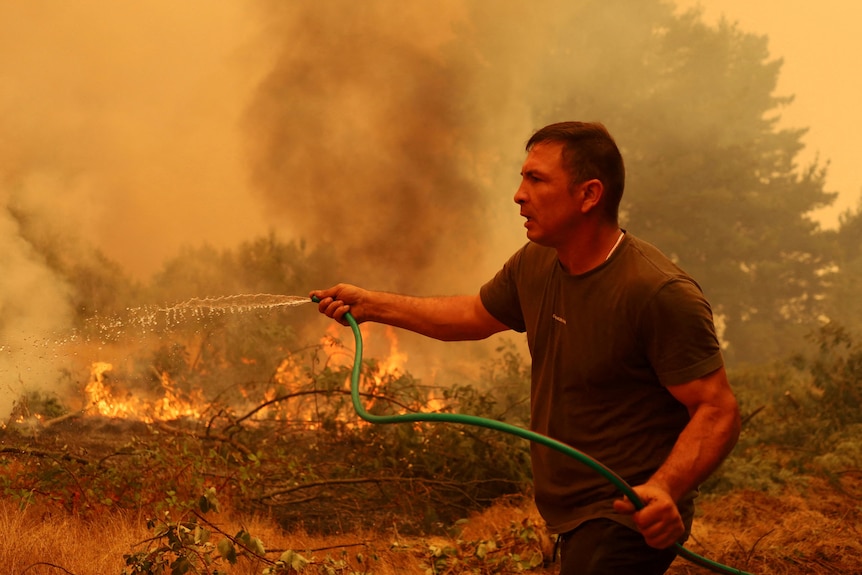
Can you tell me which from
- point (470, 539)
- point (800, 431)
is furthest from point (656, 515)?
point (800, 431)

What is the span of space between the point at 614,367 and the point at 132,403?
549 cm

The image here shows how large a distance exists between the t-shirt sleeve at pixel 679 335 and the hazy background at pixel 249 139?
4949 mm

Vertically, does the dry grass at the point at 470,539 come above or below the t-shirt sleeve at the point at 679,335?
below

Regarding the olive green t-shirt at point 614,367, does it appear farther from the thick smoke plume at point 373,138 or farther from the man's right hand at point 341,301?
the thick smoke plume at point 373,138

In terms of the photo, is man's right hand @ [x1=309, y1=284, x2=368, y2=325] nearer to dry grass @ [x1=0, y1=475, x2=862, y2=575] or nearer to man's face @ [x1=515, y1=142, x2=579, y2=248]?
man's face @ [x1=515, y1=142, x2=579, y2=248]

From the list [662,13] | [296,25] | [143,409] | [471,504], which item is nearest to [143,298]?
[143,409]

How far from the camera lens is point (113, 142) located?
754 centimetres

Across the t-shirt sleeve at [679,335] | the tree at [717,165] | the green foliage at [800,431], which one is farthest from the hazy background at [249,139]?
the t-shirt sleeve at [679,335]

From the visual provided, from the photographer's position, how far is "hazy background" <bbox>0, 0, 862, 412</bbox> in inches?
281

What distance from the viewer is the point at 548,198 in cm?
280

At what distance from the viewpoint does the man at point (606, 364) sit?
8.08 ft


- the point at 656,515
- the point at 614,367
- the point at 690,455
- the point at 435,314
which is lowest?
the point at 656,515

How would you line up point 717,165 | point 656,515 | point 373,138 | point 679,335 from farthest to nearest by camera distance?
point 717,165 → point 373,138 → point 679,335 → point 656,515

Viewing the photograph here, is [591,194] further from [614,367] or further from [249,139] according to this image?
[249,139]
